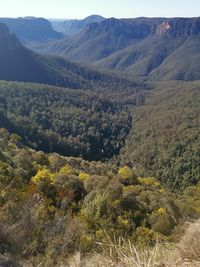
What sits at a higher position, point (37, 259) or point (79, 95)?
point (37, 259)

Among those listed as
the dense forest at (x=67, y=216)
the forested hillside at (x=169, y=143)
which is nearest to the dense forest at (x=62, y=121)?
the forested hillside at (x=169, y=143)

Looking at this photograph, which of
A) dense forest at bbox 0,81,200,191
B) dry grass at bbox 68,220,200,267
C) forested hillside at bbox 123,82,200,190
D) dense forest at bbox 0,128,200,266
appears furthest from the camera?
dense forest at bbox 0,81,200,191

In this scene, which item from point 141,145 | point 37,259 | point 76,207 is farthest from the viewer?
point 141,145

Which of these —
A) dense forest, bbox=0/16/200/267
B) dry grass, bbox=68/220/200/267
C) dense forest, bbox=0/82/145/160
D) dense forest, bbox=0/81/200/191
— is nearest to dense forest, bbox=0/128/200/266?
dense forest, bbox=0/16/200/267

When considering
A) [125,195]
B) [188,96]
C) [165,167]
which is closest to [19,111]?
[165,167]

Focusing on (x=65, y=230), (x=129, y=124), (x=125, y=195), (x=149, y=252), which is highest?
(x=149, y=252)

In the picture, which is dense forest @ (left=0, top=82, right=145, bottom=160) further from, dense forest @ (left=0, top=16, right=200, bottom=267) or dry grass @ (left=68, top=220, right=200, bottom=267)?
dry grass @ (left=68, top=220, right=200, bottom=267)

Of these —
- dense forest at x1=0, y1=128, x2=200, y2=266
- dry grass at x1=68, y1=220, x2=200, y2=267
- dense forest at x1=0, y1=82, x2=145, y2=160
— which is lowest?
dense forest at x1=0, y1=82, x2=145, y2=160

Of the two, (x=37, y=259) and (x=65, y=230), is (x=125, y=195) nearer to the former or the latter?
(x=65, y=230)
